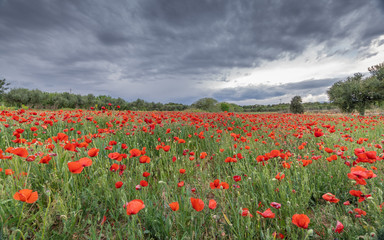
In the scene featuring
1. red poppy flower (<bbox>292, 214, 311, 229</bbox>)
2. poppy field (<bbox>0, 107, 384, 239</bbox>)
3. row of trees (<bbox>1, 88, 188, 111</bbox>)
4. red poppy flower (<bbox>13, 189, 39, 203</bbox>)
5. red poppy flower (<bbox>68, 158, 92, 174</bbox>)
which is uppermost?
row of trees (<bbox>1, 88, 188, 111</bbox>)

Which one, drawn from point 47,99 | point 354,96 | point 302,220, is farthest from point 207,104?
point 302,220

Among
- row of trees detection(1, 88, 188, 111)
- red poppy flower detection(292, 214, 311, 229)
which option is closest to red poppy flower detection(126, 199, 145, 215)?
red poppy flower detection(292, 214, 311, 229)

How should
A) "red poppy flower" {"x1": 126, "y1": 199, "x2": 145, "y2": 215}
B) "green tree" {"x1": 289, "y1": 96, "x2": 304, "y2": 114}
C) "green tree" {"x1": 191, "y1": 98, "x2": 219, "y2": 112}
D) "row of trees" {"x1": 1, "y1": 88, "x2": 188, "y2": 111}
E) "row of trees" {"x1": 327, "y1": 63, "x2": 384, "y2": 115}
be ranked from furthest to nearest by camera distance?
"green tree" {"x1": 191, "y1": 98, "x2": 219, "y2": 112} < "row of trees" {"x1": 1, "y1": 88, "x2": 188, "y2": 111} < "green tree" {"x1": 289, "y1": 96, "x2": 304, "y2": 114} < "row of trees" {"x1": 327, "y1": 63, "x2": 384, "y2": 115} < "red poppy flower" {"x1": 126, "y1": 199, "x2": 145, "y2": 215}

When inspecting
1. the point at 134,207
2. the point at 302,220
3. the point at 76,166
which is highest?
the point at 76,166

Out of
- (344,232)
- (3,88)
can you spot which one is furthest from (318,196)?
(3,88)

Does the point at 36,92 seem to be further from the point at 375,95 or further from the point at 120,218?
the point at 375,95

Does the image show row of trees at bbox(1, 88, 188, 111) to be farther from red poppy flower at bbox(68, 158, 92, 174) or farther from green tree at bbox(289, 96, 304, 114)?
red poppy flower at bbox(68, 158, 92, 174)

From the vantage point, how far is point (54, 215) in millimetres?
2105

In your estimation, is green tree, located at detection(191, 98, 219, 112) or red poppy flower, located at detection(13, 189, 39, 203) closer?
red poppy flower, located at detection(13, 189, 39, 203)

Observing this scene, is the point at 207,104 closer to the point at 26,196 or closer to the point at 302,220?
the point at 302,220

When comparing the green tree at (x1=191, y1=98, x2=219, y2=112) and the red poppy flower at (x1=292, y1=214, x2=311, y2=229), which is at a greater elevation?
the green tree at (x1=191, y1=98, x2=219, y2=112)

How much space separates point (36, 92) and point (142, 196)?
196 feet

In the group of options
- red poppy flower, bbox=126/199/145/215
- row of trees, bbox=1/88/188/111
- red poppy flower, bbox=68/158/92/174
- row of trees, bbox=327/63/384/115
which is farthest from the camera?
A: row of trees, bbox=1/88/188/111

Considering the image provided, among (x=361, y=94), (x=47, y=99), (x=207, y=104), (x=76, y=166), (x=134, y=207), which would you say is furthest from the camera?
(x=207, y=104)
